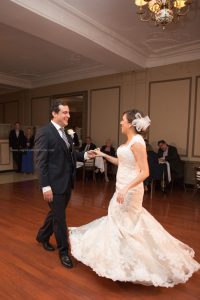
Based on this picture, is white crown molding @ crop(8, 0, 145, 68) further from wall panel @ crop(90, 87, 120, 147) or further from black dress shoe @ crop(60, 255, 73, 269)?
black dress shoe @ crop(60, 255, 73, 269)

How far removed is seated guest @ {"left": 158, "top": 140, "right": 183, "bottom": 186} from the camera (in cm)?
622

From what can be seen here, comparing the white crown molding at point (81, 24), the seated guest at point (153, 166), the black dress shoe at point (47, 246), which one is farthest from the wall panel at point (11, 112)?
the black dress shoe at point (47, 246)

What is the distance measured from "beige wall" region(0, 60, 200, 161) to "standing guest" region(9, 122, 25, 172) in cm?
212

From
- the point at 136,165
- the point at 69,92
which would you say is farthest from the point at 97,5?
the point at 69,92

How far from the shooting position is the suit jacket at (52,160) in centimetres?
237

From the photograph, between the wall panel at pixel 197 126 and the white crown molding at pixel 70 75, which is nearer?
the wall panel at pixel 197 126

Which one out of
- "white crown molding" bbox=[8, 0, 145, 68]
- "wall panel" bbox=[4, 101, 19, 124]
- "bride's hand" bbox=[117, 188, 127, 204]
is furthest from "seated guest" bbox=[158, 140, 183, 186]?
"wall panel" bbox=[4, 101, 19, 124]

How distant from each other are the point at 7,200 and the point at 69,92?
16.2 ft

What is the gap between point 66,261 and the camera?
2.54 m

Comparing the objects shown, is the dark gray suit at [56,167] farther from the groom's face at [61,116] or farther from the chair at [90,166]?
the chair at [90,166]

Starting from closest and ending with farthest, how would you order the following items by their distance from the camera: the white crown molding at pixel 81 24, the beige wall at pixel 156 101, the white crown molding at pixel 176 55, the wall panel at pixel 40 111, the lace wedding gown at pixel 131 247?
the lace wedding gown at pixel 131 247 → the white crown molding at pixel 81 24 → the white crown molding at pixel 176 55 → the beige wall at pixel 156 101 → the wall panel at pixel 40 111

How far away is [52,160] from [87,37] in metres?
3.08

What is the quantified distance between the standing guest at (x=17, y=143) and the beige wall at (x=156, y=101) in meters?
2.12

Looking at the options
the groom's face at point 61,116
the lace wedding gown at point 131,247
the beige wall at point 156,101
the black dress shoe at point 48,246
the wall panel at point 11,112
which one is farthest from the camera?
the wall panel at point 11,112
